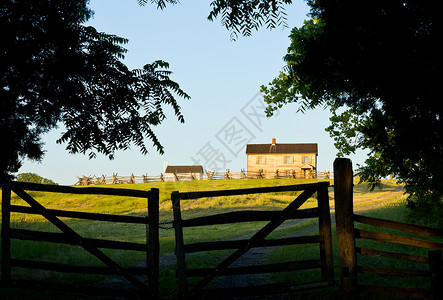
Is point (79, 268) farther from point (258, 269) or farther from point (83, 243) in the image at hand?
point (258, 269)

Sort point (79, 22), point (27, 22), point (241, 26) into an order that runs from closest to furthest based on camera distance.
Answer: point (241, 26) → point (27, 22) → point (79, 22)

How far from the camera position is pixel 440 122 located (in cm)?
899

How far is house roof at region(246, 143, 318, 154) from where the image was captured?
2448 inches

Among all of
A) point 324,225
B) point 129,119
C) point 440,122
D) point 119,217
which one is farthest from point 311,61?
point 119,217

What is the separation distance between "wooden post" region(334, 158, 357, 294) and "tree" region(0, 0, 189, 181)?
3.37 m

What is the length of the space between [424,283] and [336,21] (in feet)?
21.6

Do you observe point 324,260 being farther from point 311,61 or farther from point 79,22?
point 79,22

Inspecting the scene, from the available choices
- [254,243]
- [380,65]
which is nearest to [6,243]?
[254,243]

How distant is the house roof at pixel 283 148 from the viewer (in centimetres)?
6219

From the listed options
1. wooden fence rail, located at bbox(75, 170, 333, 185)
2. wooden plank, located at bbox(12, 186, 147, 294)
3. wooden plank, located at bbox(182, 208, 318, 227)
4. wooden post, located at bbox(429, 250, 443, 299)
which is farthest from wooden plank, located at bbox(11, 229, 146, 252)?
wooden fence rail, located at bbox(75, 170, 333, 185)

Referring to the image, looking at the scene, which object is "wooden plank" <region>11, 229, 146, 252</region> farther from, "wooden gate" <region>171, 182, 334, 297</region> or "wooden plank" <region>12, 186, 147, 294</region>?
"wooden gate" <region>171, 182, 334, 297</region>

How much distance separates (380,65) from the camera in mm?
8586

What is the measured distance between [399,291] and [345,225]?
1.56 metres

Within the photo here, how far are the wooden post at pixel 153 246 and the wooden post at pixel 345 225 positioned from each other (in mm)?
3519
